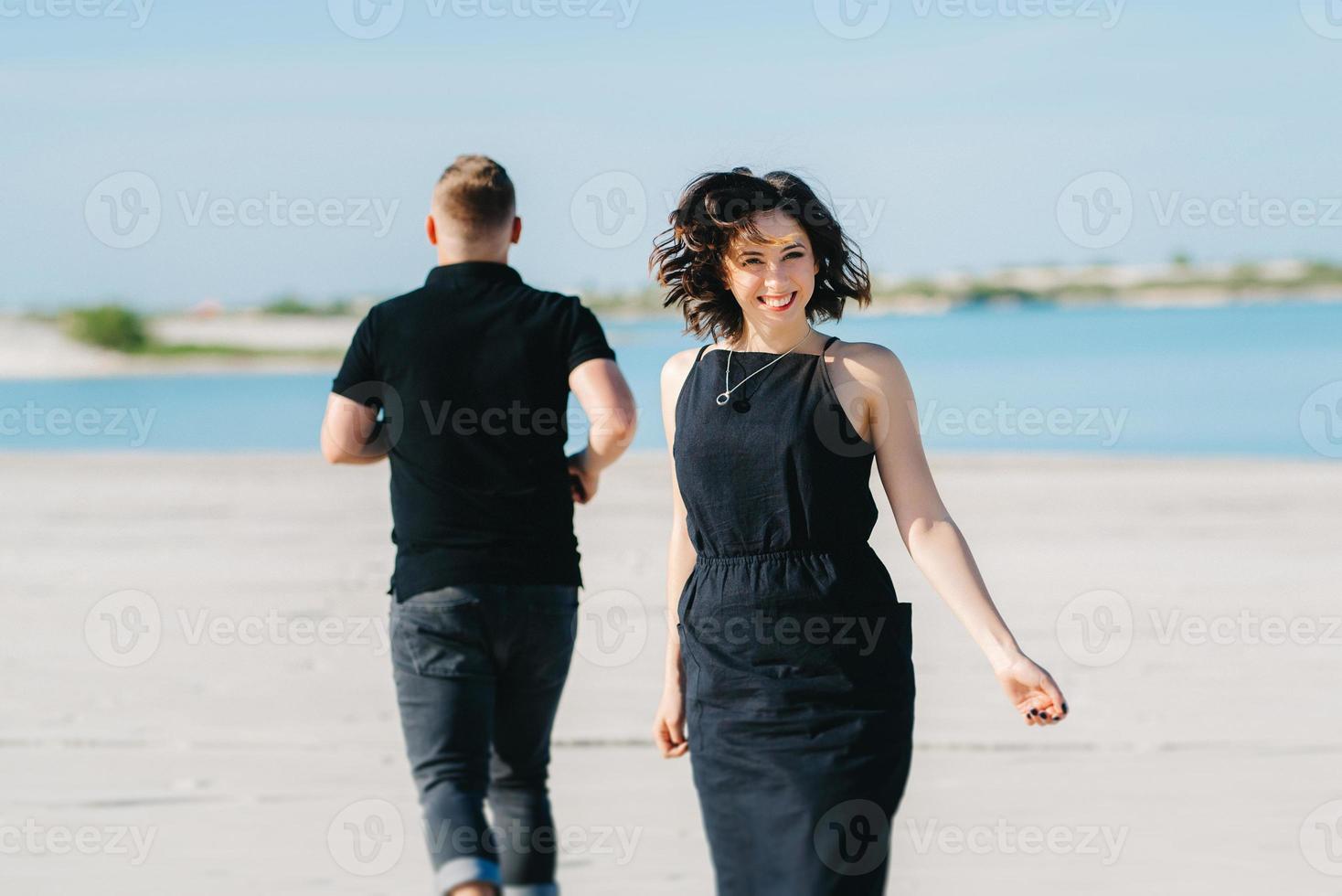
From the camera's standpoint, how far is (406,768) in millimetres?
6359

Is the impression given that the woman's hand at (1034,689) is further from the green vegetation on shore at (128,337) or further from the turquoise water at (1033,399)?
the green vegetation on shore at (128,337)

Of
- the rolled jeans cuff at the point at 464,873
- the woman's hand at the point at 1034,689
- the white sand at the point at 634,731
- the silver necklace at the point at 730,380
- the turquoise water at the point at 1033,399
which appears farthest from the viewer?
the turquoise water at the point at 1033,399

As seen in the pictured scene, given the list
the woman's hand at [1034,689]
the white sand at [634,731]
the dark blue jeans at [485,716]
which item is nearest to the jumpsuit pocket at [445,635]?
the dark blue jeans at [485,716]

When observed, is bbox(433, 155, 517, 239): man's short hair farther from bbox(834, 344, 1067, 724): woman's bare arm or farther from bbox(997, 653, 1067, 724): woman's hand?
bbox(997, 653, 1067, 724): woman's hand

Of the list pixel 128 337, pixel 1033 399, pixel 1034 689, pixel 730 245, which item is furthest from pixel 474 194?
pixel 128 337

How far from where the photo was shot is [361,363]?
13.1ft

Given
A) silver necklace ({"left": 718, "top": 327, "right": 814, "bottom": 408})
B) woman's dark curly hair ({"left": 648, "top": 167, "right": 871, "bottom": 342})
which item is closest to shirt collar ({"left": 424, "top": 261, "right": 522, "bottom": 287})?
woman's dark curly hair ({"left": 648, "top": 167, "right": 871, "bottom": 342})

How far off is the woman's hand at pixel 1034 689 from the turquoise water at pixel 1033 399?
66.8 feet

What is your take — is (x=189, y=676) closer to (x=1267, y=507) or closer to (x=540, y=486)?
(x=540, y=486)

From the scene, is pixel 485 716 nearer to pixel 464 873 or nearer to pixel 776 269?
pixel 464 873

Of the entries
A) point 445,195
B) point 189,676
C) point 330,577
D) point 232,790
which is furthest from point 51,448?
point 445,195

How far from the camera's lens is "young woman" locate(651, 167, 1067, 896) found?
→ 10.1ft

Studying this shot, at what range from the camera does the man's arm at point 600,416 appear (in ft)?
12.8

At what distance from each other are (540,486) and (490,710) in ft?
1.70
